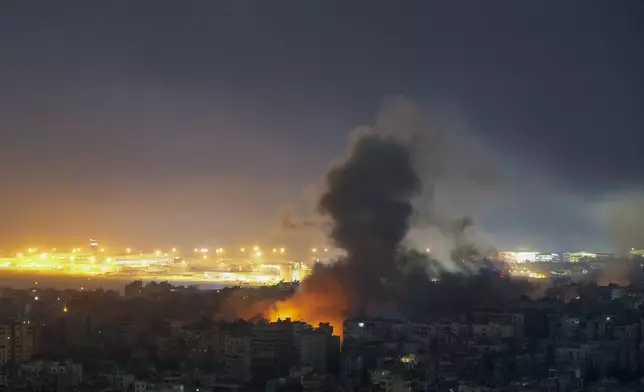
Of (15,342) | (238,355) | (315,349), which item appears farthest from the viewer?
(15,342)

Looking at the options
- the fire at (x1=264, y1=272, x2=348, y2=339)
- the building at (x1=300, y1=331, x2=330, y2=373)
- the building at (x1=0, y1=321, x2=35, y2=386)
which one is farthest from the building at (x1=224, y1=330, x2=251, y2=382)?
the building at (x1=0, y1=321, x2=35, y2=386)

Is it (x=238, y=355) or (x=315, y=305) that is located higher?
(x=315, y=305)

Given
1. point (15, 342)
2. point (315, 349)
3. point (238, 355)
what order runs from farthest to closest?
point (15, 342) < point (315, 349) < point (238, 355)

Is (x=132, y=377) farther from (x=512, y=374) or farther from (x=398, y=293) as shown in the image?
(x=398, y=293)

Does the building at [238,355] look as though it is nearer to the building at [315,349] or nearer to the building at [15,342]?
the building at [315,349]

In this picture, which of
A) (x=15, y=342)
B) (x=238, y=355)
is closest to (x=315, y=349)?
(x=238, y=355)

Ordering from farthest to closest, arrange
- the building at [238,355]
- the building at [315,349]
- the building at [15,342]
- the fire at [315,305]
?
the fire at [315,305], the building at [15,342], the building at [315,349], the building at [238,355]

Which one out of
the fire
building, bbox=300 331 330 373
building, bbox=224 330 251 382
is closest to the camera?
building, bbox=224 330 251 382

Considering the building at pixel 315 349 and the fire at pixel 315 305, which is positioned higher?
the fire at pixel 315 305

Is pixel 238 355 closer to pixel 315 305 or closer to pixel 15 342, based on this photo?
pixel 15 342

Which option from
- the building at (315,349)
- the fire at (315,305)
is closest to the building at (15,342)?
the building at (315,349)

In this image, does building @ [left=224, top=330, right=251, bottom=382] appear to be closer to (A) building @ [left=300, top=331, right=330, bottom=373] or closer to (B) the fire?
(A) building @ [left=300, top=331, right=330, bottom=373]
